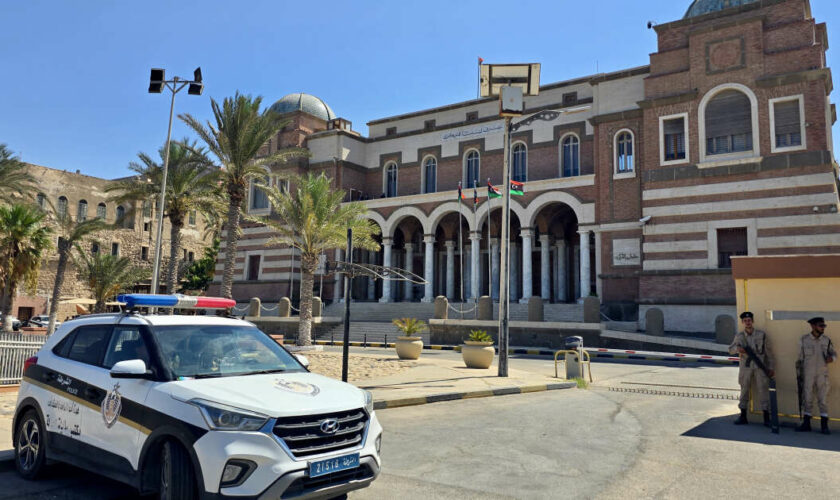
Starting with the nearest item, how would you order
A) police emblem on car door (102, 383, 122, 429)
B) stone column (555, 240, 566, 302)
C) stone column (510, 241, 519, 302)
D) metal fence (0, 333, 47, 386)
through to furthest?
police emblem on car door (102, 383, 122, 429), metal fence (0, 333, 47, 386), stone column (555, 240, 566, 302), stone column (510, 241, 519, 302)

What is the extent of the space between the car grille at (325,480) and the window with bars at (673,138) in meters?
25.9

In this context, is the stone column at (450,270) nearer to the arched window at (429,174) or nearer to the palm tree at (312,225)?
the arched window at (429,174)

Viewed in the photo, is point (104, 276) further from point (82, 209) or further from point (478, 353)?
point (478, 353)

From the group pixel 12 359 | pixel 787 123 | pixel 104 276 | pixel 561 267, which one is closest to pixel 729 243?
pixel 787 123

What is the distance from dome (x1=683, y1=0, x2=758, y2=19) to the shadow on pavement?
24151 millimetres

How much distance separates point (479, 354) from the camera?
16.0 m

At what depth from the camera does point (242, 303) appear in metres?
39.4

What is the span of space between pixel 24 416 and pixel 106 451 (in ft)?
5.73

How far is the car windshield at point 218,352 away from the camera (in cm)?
476

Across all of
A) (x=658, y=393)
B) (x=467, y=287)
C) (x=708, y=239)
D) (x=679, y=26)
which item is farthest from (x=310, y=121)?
(x=658, y=393)

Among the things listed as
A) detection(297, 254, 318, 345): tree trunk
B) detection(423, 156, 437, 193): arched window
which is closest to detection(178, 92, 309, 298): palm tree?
detection(297, 254, 318, 345): tree trunk

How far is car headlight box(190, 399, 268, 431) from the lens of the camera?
3.90 m

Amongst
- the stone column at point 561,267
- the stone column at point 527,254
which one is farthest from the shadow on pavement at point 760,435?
the stone column at point 561,267

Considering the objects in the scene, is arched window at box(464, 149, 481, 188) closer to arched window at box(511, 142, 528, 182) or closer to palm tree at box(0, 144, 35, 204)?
arched window at box(511, 142, 528, 182)
